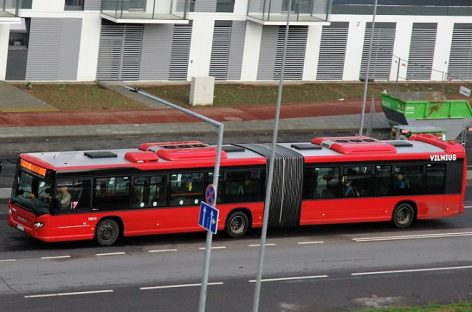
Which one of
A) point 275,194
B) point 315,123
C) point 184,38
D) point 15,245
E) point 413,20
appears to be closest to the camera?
point 15,245

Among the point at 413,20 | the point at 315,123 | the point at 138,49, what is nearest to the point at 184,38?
the point at 138,49

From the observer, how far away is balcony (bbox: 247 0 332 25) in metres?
58.6

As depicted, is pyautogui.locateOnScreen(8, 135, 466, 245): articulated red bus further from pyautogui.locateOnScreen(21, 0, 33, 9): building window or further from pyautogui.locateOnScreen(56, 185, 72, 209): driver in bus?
pyautogui.locateOnScreen(21, 0, 33, 9): building window

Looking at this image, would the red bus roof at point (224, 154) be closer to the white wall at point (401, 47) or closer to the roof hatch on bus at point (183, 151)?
the roof hatch on bus at point (183, 151)

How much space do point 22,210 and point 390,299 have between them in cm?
976

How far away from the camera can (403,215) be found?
37.7 m

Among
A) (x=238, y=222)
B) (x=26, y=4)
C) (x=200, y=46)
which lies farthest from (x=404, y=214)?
(x=200, y=46)

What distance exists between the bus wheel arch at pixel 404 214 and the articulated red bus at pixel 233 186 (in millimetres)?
31

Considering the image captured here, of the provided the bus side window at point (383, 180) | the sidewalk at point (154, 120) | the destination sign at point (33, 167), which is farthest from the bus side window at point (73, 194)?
the sidewalk at point (154, 120)

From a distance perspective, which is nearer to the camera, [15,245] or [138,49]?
[15,245]

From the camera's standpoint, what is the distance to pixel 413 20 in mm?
62938

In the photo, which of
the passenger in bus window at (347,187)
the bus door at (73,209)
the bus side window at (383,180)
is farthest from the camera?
the bus side window at (383,180)

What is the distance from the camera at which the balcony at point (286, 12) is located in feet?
192

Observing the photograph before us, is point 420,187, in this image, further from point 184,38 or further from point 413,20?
point 413,20
